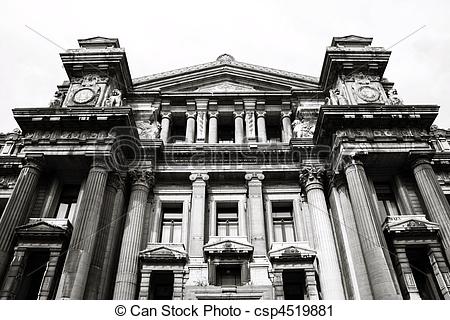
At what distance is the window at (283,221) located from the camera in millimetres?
26609

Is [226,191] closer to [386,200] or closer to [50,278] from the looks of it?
[386,200]

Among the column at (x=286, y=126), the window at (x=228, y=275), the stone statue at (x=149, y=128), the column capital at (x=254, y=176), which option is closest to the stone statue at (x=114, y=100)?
the stone statue at (x=149, y=128)

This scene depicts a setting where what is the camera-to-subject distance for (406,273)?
21828 mm

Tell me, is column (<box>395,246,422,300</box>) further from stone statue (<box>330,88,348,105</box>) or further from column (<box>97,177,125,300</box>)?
column (<box>97,177,125,300</box>)

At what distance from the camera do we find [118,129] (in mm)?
25984

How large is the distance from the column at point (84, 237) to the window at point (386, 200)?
17.8 m

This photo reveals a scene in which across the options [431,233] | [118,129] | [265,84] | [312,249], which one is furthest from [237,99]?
[431,233]

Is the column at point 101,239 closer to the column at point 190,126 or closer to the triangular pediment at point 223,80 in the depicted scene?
the column at point 190,126

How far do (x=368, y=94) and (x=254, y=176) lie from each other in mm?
9894

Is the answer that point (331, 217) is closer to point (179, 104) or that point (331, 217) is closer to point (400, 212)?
point (400, 212)

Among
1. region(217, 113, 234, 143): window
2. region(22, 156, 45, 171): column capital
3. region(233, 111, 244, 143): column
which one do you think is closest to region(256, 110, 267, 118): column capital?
region(233, 111, 244, 143): column

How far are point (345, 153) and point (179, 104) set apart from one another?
14308 mm

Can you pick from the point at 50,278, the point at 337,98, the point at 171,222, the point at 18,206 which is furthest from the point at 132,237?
the point at 337,98

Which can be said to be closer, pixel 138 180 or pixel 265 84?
pixel 138 180
